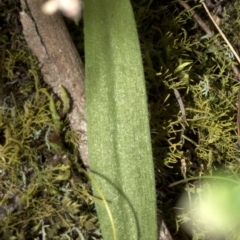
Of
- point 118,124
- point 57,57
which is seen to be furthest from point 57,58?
point 118,124

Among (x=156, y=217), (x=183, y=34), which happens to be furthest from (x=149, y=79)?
(x=156, y=217)

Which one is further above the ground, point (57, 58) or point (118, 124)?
point (57, 58)

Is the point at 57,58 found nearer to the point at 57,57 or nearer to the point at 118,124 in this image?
the point at 57,57

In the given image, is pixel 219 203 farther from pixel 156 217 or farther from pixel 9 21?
pixel 9 21

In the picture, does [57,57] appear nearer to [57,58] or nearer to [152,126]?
[57,58]

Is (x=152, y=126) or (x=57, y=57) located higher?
(x=57, y=57)
